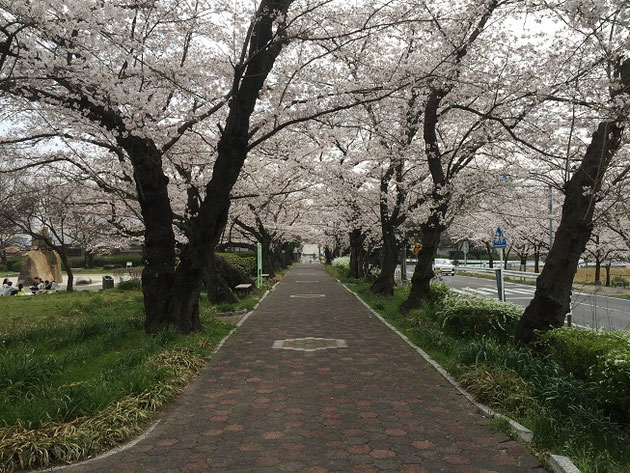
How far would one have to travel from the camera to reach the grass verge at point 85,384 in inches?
166

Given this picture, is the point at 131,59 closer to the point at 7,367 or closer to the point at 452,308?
the point at 7,367

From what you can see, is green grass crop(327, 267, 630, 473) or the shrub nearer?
green grass crop(327, 267, 630, 473)

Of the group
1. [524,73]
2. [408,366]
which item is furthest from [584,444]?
[524,73]

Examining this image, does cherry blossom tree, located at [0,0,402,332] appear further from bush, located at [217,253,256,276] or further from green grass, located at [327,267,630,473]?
bush, located at [217,253,256,276]

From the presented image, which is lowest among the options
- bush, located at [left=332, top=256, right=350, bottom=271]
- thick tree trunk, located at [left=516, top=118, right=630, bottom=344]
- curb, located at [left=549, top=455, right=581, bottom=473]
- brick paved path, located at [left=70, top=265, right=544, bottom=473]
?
brick paved path, located at [left=70, top=265, right=544, bottom=473]

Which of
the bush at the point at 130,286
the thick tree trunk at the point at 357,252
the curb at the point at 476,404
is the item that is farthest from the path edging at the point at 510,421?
the thick tree trunk at the point at 357,252

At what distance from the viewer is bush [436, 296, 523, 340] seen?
325 inches

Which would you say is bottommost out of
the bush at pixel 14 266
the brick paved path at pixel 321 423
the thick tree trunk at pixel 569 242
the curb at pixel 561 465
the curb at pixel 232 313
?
the bush at pixel 14 266

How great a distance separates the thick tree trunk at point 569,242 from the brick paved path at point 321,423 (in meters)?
1.84

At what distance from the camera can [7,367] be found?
Answer: 19.3 feet

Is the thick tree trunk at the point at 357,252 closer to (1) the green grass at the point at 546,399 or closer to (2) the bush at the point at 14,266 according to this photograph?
(1) the green grass at the point at 546,399

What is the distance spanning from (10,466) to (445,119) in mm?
12970

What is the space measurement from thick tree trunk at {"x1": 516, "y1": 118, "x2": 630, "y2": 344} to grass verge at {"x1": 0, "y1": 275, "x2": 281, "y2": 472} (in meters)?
5.19

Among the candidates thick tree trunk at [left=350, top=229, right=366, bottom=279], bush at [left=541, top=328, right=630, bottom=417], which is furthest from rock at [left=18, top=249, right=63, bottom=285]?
bush at [left=541, top=328, right=630, bottom=417]
